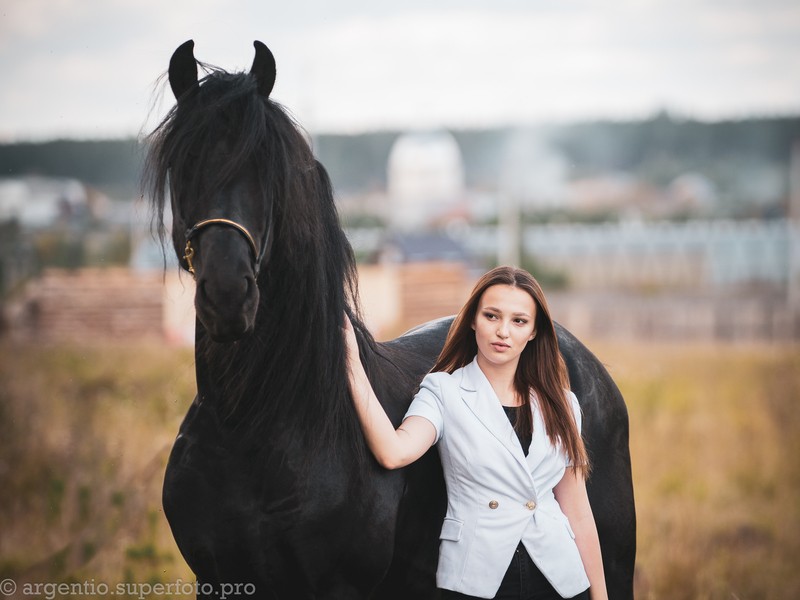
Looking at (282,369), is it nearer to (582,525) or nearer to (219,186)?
(219,186)

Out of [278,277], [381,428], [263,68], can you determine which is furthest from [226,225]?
[381,428]

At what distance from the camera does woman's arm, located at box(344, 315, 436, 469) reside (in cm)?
308

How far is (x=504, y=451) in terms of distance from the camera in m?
A: 3.11

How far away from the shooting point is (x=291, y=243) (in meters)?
2.90

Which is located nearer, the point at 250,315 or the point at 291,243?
the point at 250,315

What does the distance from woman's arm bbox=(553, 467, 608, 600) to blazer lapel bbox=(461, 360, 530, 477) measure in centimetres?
22

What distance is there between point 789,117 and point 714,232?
6587 cm

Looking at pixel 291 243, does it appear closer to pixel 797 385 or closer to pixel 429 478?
pixel 429 478

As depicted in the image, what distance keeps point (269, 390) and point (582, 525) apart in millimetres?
1158

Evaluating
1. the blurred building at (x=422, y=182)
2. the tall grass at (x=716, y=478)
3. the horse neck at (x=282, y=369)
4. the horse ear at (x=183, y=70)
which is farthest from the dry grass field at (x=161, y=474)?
the blurred building at (x=422, y=182)

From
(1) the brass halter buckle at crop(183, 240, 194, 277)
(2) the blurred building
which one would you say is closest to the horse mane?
(1) the brass halter buckle at crop(183, 240, 194, 277)

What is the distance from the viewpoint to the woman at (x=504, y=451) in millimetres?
3078

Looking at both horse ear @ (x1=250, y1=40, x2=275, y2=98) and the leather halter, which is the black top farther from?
horse ear @ (x1=250, y1=40, x2=275, y2=98)

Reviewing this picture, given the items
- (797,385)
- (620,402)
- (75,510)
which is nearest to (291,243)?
(620,402)
